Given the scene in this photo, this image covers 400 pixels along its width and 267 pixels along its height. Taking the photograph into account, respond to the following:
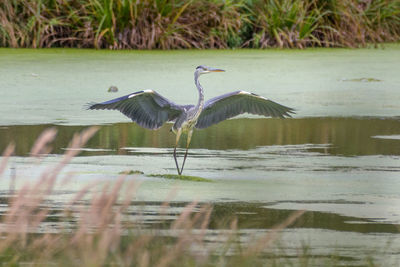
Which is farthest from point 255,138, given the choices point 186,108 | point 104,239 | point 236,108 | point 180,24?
point 180,24

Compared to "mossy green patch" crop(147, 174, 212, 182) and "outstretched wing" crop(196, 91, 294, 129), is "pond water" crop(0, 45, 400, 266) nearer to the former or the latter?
"mossy green patch" crop(147, 174, 212, 182)

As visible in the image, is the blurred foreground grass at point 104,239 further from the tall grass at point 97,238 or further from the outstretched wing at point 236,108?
the outstretched wing at point 236,108

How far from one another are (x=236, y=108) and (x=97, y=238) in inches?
118

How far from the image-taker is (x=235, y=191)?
485cm

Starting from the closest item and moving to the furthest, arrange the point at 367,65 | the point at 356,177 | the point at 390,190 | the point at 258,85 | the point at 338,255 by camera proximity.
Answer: the point at 338,255 < the point at 390,190 < the point at 356,177 < the point at 258,85 < the point at 367,65

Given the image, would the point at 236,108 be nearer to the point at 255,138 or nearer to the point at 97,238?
the point at 255,138

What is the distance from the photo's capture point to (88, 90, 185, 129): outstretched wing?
18.3 feet

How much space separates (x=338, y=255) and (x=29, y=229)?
1.13m

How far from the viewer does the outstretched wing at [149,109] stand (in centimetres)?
559

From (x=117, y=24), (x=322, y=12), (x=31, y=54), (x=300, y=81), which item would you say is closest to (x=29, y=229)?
(x=300, y=81)

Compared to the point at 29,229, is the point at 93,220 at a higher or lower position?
higher

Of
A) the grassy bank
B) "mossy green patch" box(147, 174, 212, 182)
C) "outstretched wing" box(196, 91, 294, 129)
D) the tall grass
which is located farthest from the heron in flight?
the grassy bank

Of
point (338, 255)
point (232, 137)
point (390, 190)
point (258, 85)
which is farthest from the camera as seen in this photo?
point (258, 85)

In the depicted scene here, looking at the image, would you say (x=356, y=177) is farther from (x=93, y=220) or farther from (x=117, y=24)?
(x=117, y=24)
